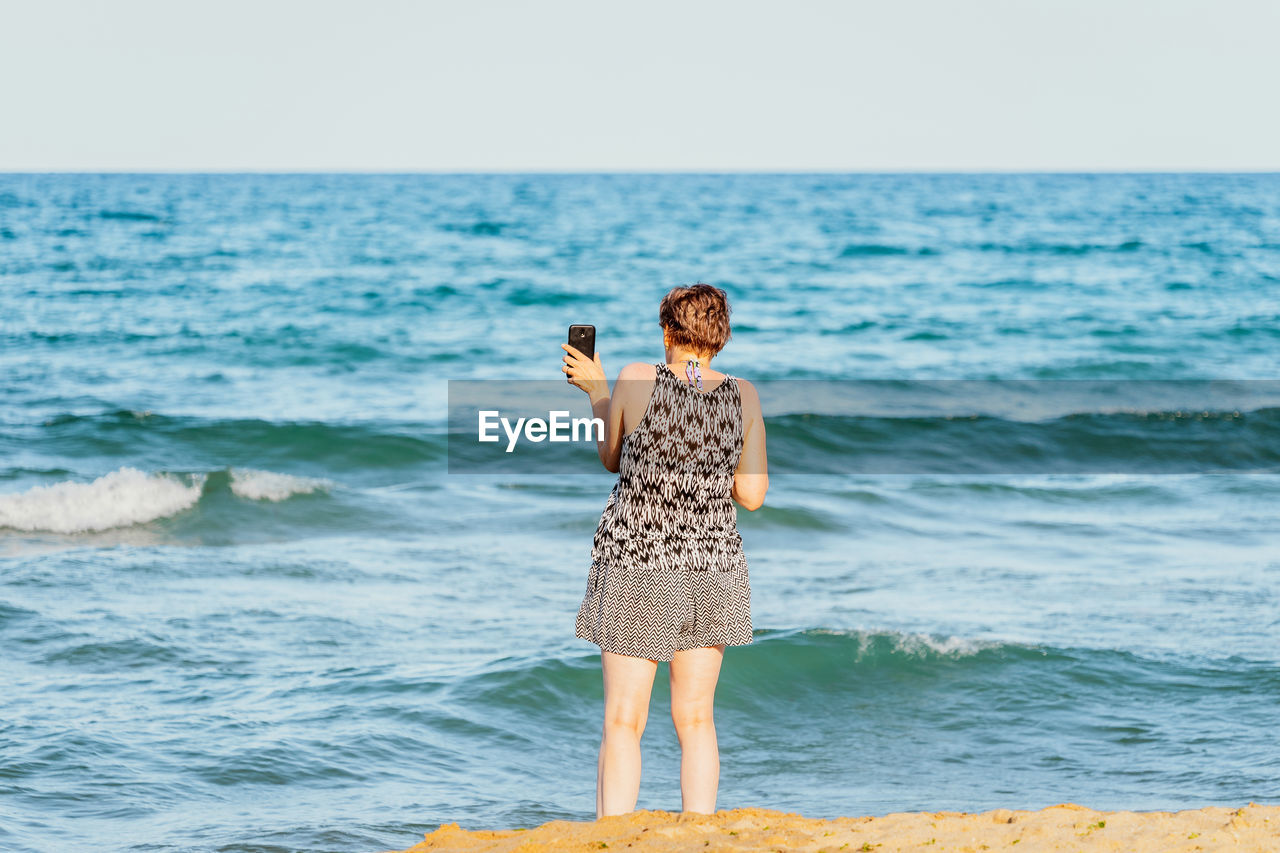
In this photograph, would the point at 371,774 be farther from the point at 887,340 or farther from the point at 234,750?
the point at 887,340

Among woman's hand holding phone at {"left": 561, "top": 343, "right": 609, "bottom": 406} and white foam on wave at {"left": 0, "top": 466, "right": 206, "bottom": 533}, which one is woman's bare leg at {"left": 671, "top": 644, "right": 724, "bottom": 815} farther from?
white foam on wave at {"left": 0, "top": 466, "right": 206, "bottom": 533}

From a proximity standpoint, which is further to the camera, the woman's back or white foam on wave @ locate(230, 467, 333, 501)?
white foam on wave @ locate(230, 467, 333, 501)

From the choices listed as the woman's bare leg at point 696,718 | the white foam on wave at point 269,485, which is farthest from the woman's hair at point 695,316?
the white foam on wave at point 269,485

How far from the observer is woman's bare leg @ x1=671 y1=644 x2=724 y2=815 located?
3535mm

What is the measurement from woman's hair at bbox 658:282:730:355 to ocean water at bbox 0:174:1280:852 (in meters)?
2.24

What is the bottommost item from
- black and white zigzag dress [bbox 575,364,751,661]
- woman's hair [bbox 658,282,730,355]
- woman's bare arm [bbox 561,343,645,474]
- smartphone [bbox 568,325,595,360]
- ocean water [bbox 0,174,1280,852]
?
ocean water [bbox 0,174,1280,852]

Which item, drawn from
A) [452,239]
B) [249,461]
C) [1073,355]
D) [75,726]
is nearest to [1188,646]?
[75,726]

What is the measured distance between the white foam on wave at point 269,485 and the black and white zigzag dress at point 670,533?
7.53 m

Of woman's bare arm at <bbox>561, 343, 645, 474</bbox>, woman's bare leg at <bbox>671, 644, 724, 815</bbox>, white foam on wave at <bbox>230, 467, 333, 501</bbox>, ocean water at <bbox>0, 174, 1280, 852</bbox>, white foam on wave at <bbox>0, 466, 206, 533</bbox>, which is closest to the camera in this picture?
woman's bare arm at <bbox>561, 343, 645, 474</bbox>

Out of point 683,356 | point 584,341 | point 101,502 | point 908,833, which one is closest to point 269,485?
point 101,502

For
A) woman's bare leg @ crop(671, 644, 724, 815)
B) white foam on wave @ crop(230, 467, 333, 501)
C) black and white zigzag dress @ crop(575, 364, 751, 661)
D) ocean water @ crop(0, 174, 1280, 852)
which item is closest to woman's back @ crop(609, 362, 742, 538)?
black and white zigzag dress @ crop(575, 364, 751, 661)

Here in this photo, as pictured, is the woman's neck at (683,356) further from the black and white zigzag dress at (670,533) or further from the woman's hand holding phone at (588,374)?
the woman's hand holding phone at (588,374)

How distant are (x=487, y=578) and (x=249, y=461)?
5294mm

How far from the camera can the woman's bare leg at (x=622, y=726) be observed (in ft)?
11.4
